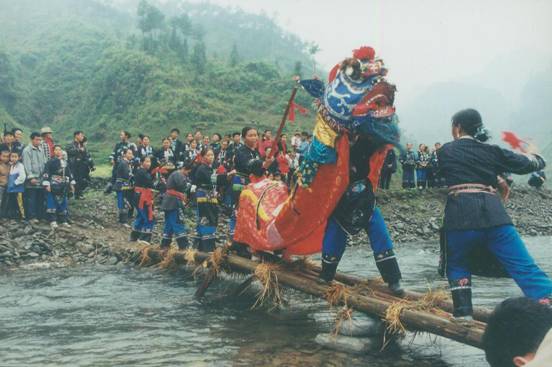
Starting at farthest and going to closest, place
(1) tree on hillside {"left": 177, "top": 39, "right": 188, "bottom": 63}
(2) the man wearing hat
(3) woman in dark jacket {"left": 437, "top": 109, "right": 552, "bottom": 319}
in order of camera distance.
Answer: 1. (1) tree on hillside {"left": 177, "top": 39, "right": 188, "bottom": 63}
2. (2) the man wearing hat
3. (3) woman in dark jacket {"left": 437, "top": 109, "right": 552, "bottom": 319}

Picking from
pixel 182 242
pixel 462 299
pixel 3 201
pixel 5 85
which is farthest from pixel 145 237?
pixel 5 85

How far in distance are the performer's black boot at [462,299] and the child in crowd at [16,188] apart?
33.7 feet

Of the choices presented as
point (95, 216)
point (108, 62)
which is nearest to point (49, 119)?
point (108, 62)

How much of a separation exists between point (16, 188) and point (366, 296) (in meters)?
9.44

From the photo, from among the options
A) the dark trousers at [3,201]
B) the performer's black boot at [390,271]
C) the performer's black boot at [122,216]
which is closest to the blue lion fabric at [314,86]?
the performer's black boot at [390,271]

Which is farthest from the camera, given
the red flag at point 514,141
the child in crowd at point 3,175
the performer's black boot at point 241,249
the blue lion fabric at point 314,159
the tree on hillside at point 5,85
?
the tree on hillside at point 5,85

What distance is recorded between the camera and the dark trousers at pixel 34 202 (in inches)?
487

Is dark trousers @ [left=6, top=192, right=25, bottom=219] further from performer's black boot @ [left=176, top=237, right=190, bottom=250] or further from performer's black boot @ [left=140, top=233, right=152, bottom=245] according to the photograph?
performer's black boot @ [left=176, top=237, right=190, bottom=250]

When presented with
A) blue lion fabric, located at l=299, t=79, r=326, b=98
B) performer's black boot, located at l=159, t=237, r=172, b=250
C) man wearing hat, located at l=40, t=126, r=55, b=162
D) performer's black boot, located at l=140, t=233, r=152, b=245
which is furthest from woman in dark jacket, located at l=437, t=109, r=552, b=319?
man wearing hat, located at l=40, t=126, r=55, b=162

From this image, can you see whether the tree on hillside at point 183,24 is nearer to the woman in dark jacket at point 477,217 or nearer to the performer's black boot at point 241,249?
the performer's black boot at point 241,249

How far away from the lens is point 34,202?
41.0 ft

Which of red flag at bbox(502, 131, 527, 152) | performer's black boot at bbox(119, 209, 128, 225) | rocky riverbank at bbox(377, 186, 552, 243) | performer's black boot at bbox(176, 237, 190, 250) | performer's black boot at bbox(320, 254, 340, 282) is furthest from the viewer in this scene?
rocky riverbank at bbox(377, 186, 552, 243)

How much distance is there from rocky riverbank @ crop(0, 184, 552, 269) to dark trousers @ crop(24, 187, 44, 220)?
14.7 inches

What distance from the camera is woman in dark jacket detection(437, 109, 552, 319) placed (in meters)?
4.40
